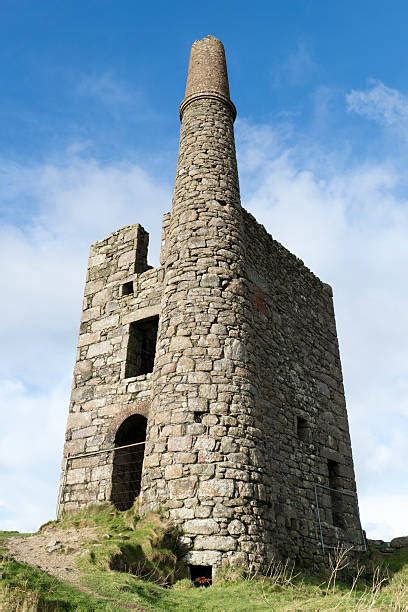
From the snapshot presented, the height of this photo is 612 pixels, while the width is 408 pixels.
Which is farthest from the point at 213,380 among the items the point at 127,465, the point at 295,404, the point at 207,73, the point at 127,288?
the point at 207,73

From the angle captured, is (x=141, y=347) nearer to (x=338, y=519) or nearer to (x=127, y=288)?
(x=127, y=288)

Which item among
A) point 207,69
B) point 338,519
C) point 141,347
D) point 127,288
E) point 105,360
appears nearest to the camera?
point 338,519

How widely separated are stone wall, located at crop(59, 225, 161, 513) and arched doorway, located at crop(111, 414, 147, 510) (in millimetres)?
134

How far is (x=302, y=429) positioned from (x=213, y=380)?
146 inches

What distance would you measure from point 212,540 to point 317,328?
23.5 feet

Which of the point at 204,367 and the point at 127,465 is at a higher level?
the point at 204,367

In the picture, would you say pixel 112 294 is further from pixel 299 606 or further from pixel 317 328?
pixel 299 606

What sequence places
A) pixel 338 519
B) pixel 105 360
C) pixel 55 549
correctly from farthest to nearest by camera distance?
pixel 105 360 < pixel 338 519 < pixel 55 549

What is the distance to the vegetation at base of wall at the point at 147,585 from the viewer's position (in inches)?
199

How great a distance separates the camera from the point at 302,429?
1135 cm

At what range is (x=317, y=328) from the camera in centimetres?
1340

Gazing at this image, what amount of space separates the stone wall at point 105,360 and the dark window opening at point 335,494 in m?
4.36

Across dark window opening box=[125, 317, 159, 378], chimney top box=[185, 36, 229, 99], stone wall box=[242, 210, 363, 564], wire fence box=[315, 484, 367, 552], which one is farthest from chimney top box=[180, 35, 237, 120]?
wire fence box=[315, 484, 367, 552]

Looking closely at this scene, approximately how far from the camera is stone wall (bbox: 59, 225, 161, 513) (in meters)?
10.5
